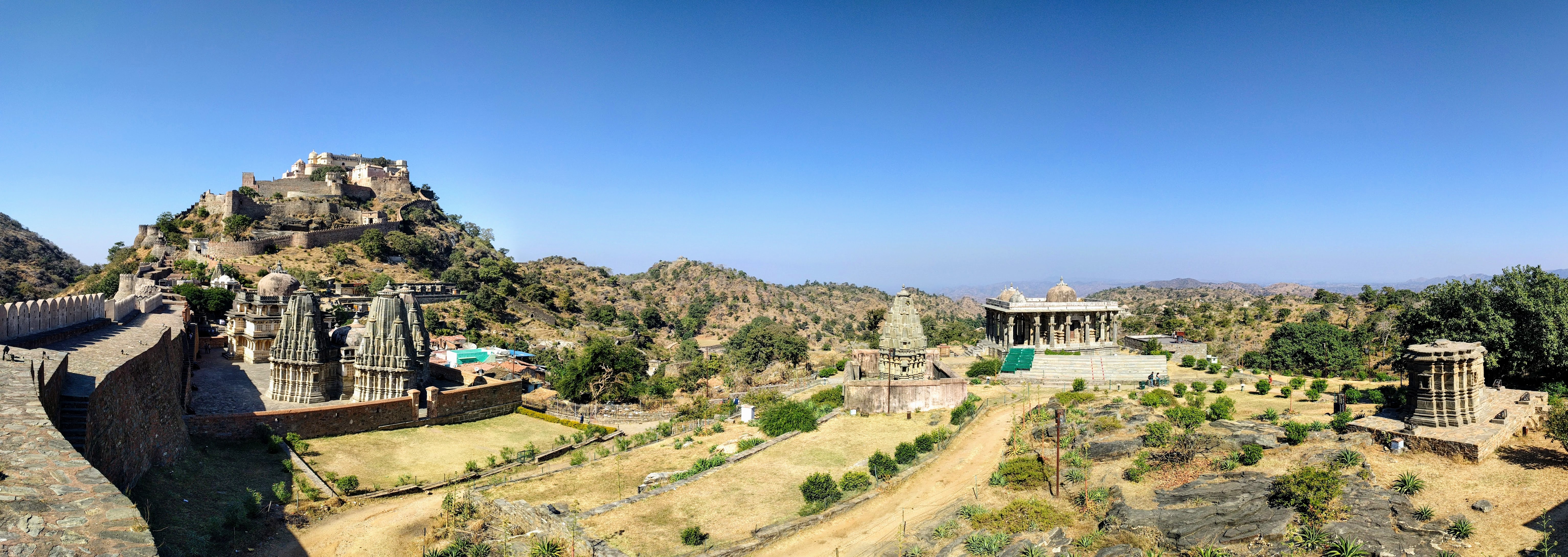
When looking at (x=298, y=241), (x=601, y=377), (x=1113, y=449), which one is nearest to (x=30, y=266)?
(x=298, y=241)

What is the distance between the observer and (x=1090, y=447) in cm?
2077

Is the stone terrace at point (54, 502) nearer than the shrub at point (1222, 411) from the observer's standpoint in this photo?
Yes

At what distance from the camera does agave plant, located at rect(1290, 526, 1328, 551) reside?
1298cm

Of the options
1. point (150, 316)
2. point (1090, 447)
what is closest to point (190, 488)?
point (150, 316)

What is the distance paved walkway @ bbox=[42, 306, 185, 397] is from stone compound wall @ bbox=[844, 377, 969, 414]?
75.1 ft

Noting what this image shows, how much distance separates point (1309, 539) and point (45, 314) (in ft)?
103

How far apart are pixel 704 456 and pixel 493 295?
5185cm

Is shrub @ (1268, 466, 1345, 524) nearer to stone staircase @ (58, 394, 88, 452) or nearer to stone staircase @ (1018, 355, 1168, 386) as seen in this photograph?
stone staircase @ (1018, 355, 1168, 386)

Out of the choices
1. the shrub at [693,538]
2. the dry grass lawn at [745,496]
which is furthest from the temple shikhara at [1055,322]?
the shrub at [693,538]

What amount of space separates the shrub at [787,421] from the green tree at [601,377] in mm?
13880

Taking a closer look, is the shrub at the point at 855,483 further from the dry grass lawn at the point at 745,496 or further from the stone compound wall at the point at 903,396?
the stone compound wall at the point at 903,396

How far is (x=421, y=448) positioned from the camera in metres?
25.0

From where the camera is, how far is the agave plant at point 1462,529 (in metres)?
13.2

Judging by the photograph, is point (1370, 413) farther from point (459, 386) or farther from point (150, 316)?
point (150, 316)
